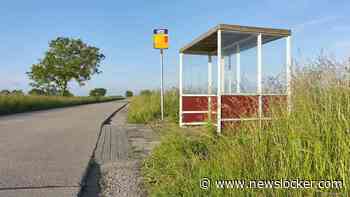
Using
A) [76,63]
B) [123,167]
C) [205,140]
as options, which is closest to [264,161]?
[205,140]

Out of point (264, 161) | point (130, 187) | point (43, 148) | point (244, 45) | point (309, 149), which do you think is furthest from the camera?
point (244, 45)

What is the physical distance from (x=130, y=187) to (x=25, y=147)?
3347mm

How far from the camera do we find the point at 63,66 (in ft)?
135

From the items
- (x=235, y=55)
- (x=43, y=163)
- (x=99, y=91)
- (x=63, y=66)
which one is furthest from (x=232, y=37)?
(x=99, y=91)

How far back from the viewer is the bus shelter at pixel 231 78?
13.3 ft

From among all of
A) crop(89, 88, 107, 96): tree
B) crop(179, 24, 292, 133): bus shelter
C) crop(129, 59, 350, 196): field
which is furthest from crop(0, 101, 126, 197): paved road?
crop(89, 88, 107, 96): tree

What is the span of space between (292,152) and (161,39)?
8.65m

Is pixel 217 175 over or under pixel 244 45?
under

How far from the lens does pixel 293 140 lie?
2.75 m

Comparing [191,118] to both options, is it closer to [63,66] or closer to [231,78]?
[231,78]

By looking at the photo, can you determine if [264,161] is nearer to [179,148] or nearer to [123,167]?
[179,148]

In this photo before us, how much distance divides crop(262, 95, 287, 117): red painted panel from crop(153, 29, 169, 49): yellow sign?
7366 millimetres

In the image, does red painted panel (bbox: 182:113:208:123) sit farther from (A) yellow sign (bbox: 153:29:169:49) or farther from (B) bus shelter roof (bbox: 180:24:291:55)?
(A) yellow sign (bbox: 153:29:169:49)

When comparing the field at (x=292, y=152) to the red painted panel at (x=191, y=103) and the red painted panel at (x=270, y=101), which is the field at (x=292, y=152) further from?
the red painted panel at (x=191, y=103)
